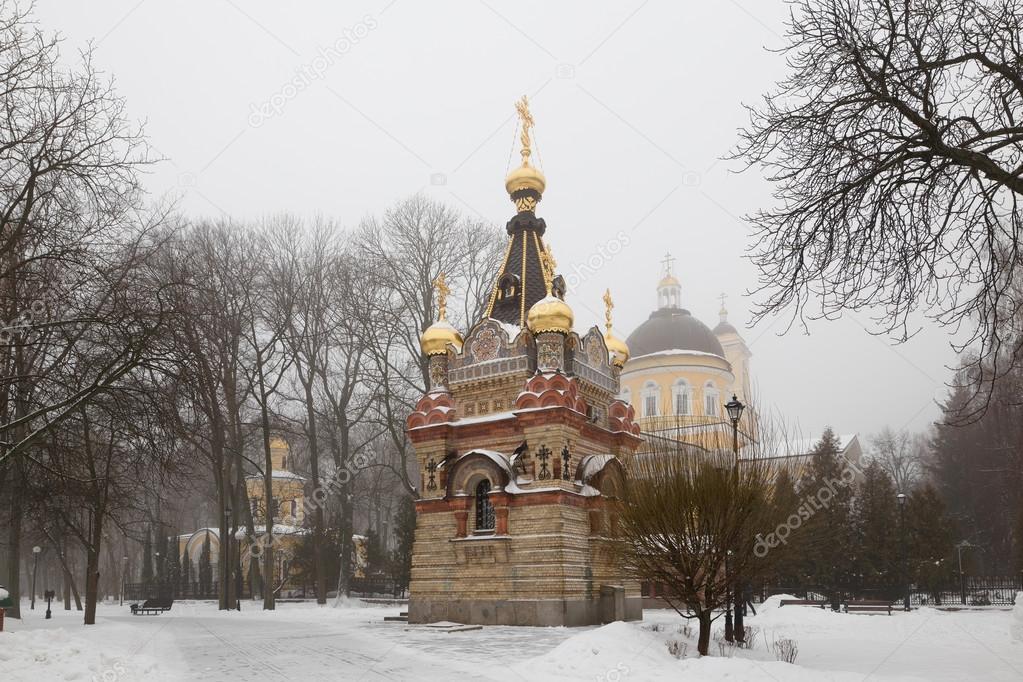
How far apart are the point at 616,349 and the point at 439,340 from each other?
232 inches

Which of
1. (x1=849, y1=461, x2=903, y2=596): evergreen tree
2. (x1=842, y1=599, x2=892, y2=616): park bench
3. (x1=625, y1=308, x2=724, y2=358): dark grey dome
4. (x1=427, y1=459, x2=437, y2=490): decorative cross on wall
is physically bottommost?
(x1=842, y1=599, x2=892, y2=616): park bench

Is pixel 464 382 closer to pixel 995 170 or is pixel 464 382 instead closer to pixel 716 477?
pixel 716 477

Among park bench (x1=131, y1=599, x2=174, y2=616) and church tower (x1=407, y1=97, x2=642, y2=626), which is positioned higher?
church tower (x1=407, y1=97, x2=642, y2=626)

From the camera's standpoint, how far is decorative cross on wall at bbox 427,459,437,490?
22547mm

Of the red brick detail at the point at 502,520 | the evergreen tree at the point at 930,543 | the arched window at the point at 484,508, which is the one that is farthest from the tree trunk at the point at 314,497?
the evergreen tree at the point at 930,543

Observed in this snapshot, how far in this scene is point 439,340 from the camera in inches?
942

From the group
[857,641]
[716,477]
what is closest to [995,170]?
[716,477]

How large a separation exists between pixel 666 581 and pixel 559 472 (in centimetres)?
781

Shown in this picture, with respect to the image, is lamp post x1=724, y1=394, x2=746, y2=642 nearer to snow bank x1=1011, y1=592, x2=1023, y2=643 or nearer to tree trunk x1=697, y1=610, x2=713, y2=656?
tree trunk x1=697, y1=610, x2=713, y2=656

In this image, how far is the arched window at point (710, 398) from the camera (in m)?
47.8

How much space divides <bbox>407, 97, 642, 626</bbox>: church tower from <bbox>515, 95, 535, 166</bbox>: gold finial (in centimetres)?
276

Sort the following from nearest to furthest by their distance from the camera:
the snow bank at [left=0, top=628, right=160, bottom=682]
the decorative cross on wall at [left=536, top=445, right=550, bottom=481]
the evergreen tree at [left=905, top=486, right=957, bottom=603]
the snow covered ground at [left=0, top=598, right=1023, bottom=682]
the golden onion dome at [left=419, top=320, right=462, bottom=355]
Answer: the snow bank at [left=0, top=628, right=160, bottom=682], the snow covered ground at [left=0, top=598, right=1023, bottom=682], the decorative cross on wall at [left=536, top=445, right=550, bottom=481], the golden onion dome at [left=419, top=320, right=462, bottom=355], the evergreen tree at [left=905, top=486, right=957, bottom=603]

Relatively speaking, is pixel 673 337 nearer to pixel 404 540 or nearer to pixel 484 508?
pixel 404 540

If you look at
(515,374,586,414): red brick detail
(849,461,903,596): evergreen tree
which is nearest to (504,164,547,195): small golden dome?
(515,374,586,414): red brick detail
